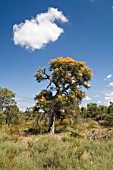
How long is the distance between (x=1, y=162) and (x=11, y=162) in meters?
0.34

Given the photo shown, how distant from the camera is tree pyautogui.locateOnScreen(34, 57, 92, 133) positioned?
734 inches

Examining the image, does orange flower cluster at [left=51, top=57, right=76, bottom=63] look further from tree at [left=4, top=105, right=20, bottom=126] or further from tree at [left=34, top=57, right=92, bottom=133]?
tree at [left=4, top=105, right=20, bottom=126]

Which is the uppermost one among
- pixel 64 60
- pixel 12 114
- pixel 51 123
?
pixel 64 60

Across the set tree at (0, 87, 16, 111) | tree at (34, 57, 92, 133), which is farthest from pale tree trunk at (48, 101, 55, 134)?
tree at (0, 87, 16, 111)

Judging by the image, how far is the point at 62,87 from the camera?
19.3 m

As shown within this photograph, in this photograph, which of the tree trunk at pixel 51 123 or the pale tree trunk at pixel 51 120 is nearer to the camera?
the pale tree trunk at pixel 51 120

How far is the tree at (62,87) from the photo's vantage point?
1864 centimetres

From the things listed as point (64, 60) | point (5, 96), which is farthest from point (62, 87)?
point (5, 96)

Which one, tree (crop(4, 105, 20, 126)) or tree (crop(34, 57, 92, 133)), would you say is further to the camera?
tree (crop(4, 105, 20, 126))

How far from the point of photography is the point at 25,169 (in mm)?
4859

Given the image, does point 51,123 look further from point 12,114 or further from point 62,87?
point 12,114

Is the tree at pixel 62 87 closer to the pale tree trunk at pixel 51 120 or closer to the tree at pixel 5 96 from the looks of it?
the pale tree trunk at pixel 51 120

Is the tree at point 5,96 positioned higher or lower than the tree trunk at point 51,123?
higher

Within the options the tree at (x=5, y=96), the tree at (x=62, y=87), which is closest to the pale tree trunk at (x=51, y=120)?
the tree at (x=62, y=87)
